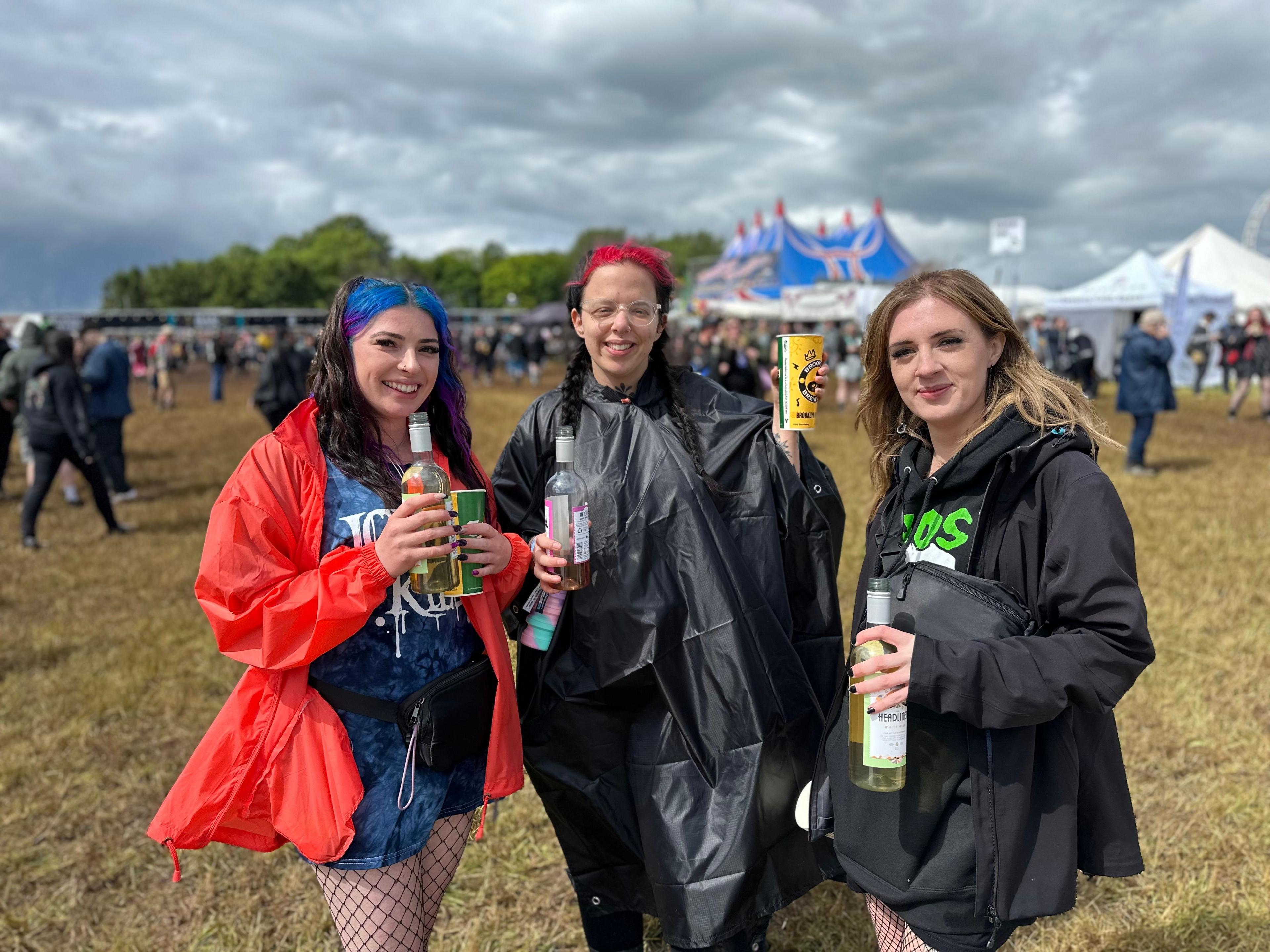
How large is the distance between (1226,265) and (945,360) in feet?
89.8

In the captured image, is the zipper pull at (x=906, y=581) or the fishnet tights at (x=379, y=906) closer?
the zipper pull at (x=906, y=581)

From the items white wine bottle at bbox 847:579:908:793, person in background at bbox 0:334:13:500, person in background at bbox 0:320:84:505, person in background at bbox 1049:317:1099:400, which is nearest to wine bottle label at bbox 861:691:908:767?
white wine bottle at bbox 847:579:908:793

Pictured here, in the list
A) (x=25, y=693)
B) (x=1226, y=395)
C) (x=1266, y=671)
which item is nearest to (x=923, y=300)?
(x=1266, y=671)

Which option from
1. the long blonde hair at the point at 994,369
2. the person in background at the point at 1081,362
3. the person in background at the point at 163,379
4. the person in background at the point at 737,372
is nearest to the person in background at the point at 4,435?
the person in background at the point at 737,372

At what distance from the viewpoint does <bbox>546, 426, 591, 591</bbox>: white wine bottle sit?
1787mm

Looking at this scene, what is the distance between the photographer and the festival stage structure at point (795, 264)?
28156 mm

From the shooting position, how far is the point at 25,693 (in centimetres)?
446

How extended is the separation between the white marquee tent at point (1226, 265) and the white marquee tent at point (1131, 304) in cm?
77

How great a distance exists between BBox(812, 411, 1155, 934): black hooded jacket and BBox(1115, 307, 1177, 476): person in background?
342 inches

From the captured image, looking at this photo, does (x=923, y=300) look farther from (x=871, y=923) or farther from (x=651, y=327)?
(x=871, y=923)

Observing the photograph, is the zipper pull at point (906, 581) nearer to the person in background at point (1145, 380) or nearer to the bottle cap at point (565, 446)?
the bottle cap at point (565, 446)

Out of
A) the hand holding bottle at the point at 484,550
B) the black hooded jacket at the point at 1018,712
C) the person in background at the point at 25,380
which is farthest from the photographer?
the person in background at the point at 25,380

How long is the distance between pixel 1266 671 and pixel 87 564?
8.40m

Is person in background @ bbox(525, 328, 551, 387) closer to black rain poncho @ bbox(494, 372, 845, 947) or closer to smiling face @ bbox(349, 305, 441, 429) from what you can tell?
black rain poncho @ bbox(494, 372, 845, 947)
